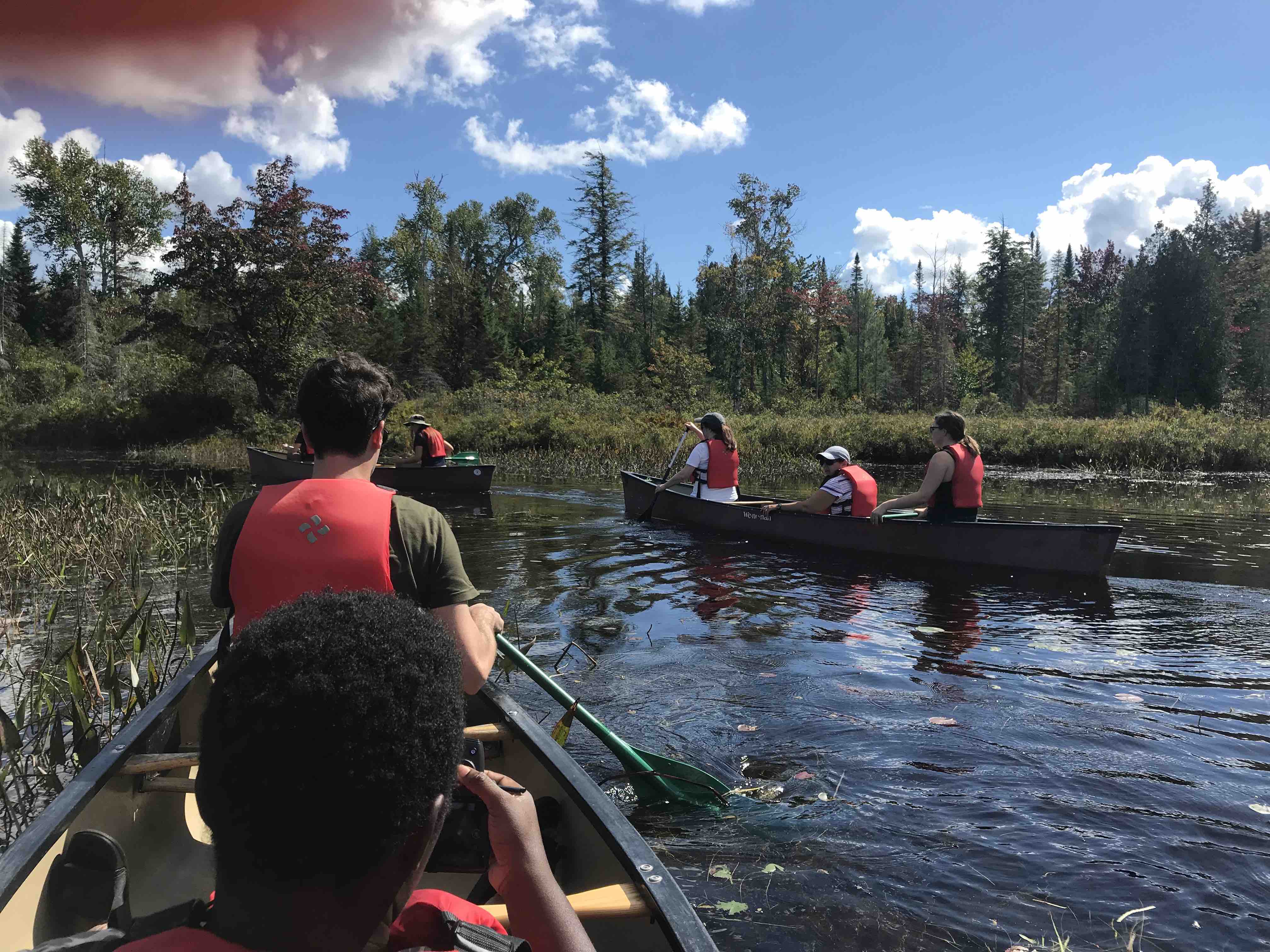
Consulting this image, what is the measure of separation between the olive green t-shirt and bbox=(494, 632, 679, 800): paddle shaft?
1.19 meters

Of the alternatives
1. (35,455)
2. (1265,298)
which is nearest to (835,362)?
(1265,298)

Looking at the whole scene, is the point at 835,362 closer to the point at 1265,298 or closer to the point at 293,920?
the point at 1265,298

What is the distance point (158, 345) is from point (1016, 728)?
119 feet

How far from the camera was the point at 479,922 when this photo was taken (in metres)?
1.39

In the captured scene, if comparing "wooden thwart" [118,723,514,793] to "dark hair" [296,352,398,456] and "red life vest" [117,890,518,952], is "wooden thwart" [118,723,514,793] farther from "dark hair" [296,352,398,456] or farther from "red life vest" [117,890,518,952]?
"red life vest" [117,890,518,952]

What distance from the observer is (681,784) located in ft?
13.7

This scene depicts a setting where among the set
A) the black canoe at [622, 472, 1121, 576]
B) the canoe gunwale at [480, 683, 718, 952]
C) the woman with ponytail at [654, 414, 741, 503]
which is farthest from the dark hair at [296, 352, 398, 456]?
the woman with ponytail at [654, 414, 741, 503]

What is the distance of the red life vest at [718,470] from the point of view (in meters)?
12.4

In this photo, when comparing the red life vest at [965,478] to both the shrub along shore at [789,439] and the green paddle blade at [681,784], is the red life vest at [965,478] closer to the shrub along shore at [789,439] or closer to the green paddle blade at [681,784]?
the green paddle blade at [681,784]

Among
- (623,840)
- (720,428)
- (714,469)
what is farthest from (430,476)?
(623,840)

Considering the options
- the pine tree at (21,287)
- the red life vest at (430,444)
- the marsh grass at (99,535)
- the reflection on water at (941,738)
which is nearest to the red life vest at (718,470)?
the reflection on water at (941,738)

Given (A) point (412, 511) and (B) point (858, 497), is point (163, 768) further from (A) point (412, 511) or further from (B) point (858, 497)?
(B) point (858, 497)

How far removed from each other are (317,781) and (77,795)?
1906 mm

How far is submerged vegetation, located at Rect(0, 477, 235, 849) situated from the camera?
4.26 m
